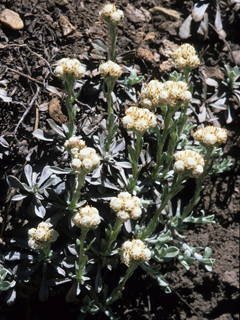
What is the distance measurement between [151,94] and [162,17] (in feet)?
4.16

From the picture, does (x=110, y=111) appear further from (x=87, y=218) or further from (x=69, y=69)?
(x=87, y=218)

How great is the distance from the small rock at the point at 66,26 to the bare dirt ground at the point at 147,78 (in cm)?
2

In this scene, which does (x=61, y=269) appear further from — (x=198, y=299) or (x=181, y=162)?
(x=198, y=299)

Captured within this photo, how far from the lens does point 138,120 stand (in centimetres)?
202

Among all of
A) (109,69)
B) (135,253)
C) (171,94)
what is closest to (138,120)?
(171,94)

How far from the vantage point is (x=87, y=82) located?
276cm

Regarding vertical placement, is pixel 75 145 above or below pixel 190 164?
below

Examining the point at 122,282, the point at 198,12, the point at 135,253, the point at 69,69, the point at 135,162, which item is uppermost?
the point at 198,12

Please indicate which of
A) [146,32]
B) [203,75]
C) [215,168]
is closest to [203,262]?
[215,168]

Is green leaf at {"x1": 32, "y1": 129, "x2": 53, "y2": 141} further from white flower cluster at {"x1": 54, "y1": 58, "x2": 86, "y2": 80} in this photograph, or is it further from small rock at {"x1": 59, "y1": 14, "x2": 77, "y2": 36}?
small rock at {"x1": 59, "y1": 14, "x2": 77, "y2": 36}

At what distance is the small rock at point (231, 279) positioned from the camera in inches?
111

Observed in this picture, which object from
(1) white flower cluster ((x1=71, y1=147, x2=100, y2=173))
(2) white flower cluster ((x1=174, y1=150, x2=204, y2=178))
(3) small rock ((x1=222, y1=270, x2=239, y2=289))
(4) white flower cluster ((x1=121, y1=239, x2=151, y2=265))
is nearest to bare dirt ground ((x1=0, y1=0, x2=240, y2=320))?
(3) small rock ((x1=222, y1=270, x2=239, y2=289))

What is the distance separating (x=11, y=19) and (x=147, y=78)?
1.17 meters

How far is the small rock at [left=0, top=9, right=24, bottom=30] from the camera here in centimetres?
270
